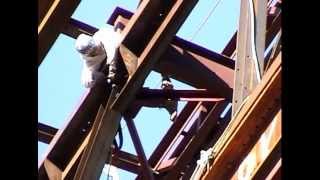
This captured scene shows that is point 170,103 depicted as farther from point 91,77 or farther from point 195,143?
point 91,77

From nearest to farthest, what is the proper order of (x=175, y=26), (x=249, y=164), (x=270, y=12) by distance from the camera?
(x=249, y=164) < (x=175, y=26) < (x=270, y=12)

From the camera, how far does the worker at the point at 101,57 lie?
→ 7.76 m

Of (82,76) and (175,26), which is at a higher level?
(175,26)

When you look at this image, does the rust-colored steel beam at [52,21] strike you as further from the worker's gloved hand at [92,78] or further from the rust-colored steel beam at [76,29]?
the worker's gloved hand at [92,78]

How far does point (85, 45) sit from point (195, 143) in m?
1.85

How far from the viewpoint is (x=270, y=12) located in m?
9.10

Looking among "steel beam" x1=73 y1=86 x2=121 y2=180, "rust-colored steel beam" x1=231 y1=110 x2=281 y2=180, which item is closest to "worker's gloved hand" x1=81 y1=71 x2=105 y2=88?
"steel beam" x1=73 y1=86 x2=121 y2=180
